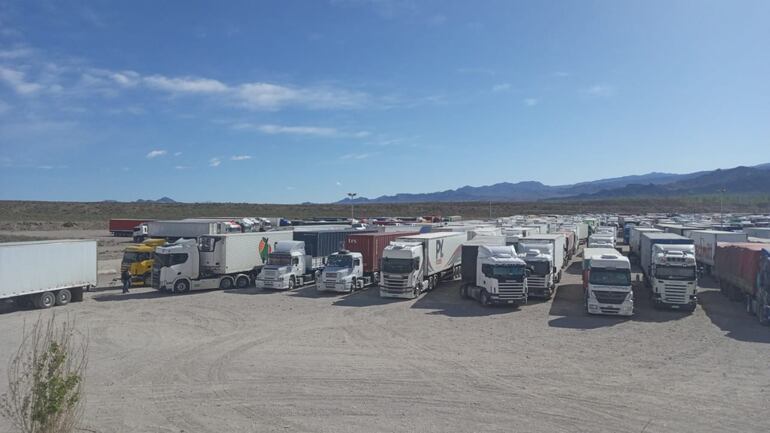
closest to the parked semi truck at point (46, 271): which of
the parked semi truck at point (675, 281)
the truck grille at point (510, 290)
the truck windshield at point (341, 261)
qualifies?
the truck windshield at point (341, 261)

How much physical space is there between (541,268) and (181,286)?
68.9 ft

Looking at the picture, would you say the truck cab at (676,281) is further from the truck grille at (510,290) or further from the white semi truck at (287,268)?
the white semi truck at (287,268)

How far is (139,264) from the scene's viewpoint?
3703 centimetres

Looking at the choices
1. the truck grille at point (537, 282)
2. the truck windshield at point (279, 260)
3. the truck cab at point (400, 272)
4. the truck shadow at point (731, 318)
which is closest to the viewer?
the truck shadow at point (731, 318)

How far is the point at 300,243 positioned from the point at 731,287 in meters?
24.9

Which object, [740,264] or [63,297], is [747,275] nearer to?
[740,264]

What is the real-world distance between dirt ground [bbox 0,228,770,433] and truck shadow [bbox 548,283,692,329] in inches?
5.5

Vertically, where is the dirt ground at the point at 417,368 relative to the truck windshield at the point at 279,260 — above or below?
below

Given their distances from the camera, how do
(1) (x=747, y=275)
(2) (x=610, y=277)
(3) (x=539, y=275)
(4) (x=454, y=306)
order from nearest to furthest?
(2) (x=610, y=277) < (1) (x=747, y=275) < (4) (x=454, y=306) < (3) (x=539, y=275)

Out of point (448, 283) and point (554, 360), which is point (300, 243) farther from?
point (554, 360)

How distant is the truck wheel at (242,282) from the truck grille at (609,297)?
21668mm

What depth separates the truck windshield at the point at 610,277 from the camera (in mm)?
25984

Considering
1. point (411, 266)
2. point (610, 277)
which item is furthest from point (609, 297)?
point (411, 266)

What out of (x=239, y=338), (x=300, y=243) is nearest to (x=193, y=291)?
(x=300, y=243)
